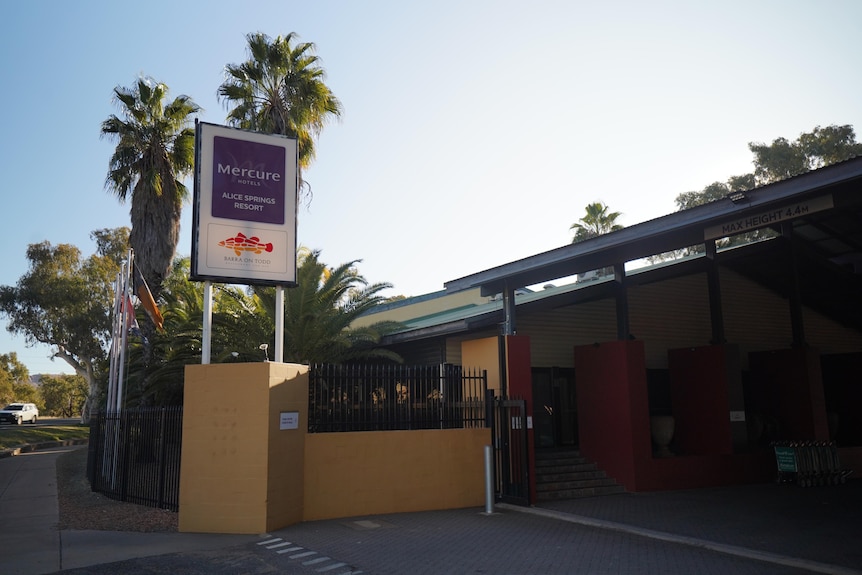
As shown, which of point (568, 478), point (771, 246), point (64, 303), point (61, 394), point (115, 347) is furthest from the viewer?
point (61, 394)

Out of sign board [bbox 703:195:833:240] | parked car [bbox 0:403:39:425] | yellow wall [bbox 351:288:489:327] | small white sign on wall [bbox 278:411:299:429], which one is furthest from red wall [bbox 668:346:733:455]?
parked car [bbox 0:403:39:425]

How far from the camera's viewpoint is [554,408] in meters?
18.0

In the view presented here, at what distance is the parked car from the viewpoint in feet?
153

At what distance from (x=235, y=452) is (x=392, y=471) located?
2.97 meters

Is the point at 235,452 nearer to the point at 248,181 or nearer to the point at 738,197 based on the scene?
the point at 248,181

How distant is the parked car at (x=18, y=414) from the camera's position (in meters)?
46.6

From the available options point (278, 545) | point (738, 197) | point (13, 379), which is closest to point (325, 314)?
point (278, 545)

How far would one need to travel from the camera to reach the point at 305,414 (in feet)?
38.2

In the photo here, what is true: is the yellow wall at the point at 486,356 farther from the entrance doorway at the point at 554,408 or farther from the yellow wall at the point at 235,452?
the yellow wall at the point at 235,452

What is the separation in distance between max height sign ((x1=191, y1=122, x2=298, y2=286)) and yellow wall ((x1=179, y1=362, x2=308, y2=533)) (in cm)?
179

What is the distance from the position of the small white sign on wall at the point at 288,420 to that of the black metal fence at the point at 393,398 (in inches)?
23.6

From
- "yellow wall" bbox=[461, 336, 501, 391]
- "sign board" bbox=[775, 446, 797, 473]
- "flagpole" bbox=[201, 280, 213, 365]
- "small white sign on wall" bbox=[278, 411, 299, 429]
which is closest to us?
"small white sign on wall" bbox=[278, 411, 299, 429]

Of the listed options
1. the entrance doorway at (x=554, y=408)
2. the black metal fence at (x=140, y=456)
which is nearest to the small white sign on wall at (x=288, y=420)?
the black metal fence at (x=140, y=456)

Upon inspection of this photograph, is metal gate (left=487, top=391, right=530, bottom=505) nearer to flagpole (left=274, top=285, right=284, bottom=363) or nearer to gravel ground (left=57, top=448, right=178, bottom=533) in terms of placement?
flagpole (left=274, top=285, right=284, bottom=363)
